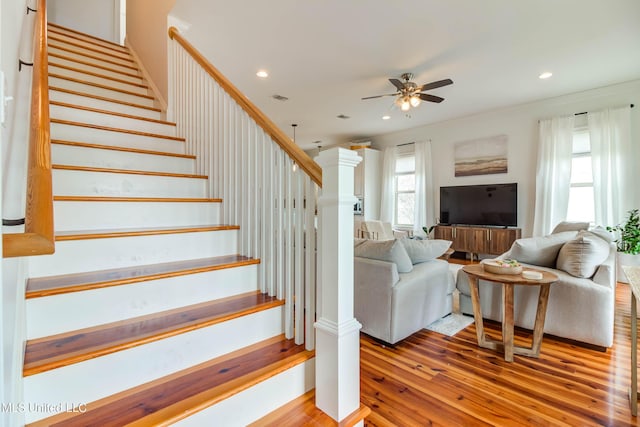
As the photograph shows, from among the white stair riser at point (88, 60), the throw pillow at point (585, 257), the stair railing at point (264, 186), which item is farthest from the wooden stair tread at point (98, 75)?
the throw pillow at point (585, 257)

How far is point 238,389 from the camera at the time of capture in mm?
1160

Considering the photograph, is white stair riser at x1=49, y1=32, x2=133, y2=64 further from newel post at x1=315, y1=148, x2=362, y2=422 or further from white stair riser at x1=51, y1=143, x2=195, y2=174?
newel post at x1=315, y1=148, x2=362, y2=422

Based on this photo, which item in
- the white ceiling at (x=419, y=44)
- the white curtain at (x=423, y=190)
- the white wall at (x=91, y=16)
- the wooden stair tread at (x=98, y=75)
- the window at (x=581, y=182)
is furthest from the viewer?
the white curtain at (x=423, y=190)

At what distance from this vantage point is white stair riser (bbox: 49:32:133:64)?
3.54 meters

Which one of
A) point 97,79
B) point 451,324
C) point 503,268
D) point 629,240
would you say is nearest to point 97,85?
point 97,79

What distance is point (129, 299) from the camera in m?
1.37

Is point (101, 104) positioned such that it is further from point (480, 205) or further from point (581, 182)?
point (581, 182)

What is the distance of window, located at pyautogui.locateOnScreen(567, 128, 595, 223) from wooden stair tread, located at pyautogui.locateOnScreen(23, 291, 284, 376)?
208 inches

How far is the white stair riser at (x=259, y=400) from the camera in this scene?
110 centimetres

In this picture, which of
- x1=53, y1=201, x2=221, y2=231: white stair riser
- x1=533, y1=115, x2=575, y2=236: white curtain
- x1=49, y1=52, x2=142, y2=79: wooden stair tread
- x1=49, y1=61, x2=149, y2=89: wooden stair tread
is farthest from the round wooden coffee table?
x1=49, y1=52, x2=142, y2=79: wooden stair tread

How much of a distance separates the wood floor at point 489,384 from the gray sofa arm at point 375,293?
146 mm

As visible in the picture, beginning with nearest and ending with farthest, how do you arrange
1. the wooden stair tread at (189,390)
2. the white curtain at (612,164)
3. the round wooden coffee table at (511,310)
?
the wooden stair tread at (189,390) < the round wooden coffee table at (511,310) < the white curtain at (612,164)

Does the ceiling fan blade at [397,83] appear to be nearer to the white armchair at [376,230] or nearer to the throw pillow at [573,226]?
the white armchair at [376,230]

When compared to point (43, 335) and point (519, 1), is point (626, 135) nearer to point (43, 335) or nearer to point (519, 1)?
point (519, 1)
